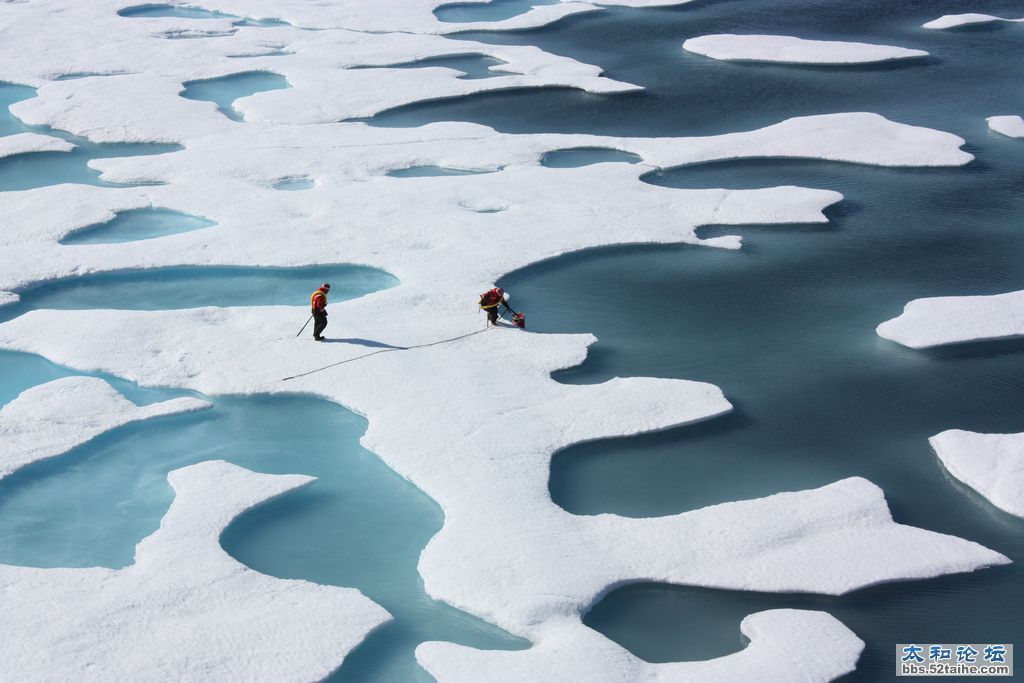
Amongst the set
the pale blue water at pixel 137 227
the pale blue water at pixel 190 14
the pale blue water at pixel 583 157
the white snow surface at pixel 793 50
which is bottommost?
the pale blue water at pixel 137 227

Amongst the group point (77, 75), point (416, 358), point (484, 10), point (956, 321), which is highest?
point (484, 10)

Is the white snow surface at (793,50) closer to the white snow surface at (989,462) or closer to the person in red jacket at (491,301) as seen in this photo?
the person in red jacket at (491,301)

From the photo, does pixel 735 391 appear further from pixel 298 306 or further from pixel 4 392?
pixel 4 392

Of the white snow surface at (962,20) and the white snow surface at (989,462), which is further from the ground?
the white snow surface at (962,20)

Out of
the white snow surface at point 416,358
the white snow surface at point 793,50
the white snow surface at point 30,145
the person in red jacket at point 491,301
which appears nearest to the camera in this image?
the white snow surface at point 416,358

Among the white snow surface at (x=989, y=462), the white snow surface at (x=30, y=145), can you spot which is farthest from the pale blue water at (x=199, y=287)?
the white snow surface at (x=989, y=462)

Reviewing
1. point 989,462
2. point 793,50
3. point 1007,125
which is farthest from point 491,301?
point 793,50

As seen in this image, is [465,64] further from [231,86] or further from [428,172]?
Answer: [428,172]

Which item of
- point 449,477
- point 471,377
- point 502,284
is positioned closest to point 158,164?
point 502,284
